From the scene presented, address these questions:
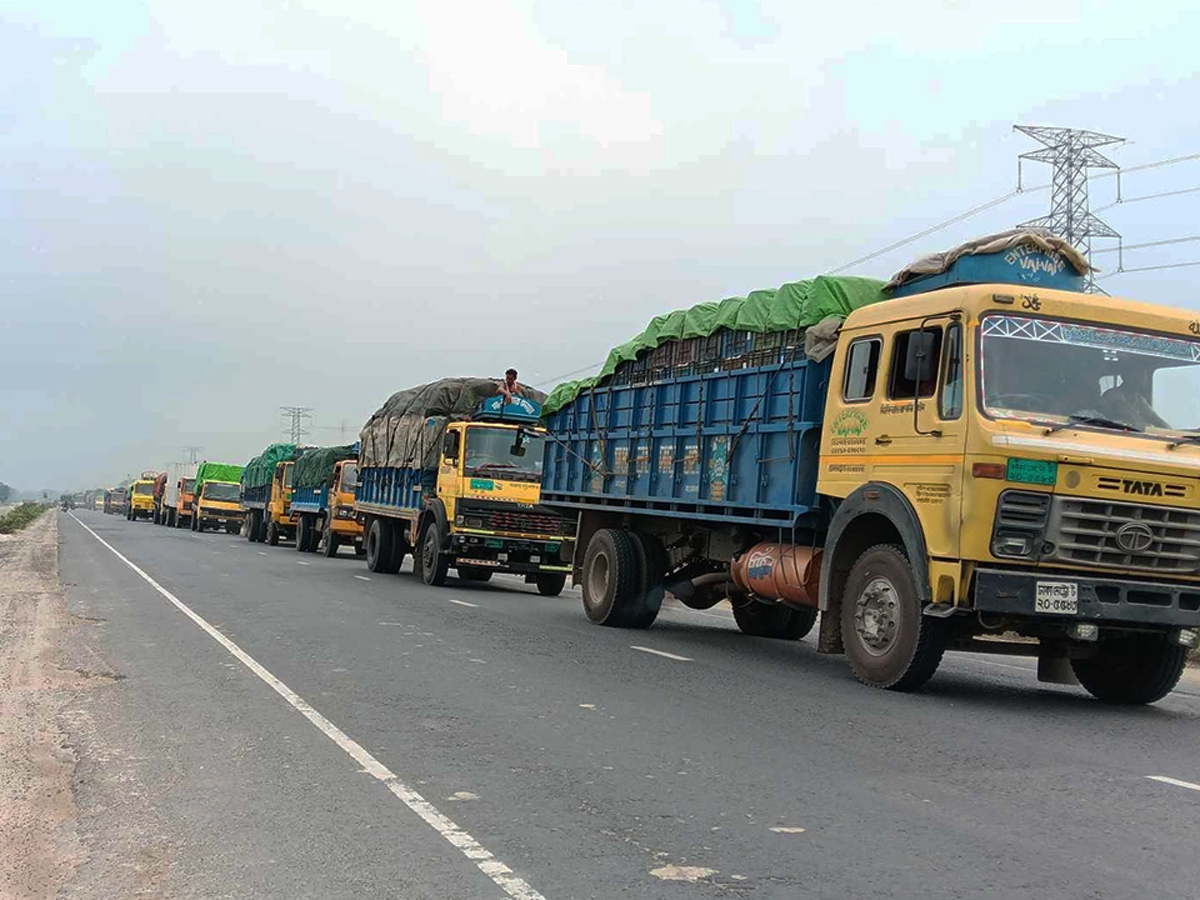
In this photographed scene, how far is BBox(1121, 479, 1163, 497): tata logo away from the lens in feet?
28.4

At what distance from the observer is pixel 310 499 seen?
3672 centimetres

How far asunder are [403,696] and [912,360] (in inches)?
185

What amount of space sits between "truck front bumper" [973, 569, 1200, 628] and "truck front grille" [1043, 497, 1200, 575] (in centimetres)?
15

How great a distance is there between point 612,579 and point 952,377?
6470 mm

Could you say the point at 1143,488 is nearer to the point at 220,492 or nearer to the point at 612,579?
the point at 612,579

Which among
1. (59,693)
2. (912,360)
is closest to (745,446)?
(912,360)

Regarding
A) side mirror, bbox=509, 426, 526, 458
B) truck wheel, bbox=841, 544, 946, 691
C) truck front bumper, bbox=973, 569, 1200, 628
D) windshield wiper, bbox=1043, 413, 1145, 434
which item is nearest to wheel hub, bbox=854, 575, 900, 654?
truck wheel, bbox=841, 544, 946, 691

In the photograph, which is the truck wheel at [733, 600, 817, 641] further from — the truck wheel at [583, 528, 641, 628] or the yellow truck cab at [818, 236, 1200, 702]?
the yellow truck cab at [818, 236, 1200, 702]

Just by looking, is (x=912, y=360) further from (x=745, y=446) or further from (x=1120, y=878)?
(x=1120, y=878)

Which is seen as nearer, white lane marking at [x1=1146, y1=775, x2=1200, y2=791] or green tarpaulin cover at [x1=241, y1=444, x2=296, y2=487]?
white lane marking at [x1=1146, y1=775, x2=1200, y2=791]

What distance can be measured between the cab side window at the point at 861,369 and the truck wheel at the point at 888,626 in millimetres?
1353

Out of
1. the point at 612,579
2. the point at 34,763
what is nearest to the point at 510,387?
the point at 612,579

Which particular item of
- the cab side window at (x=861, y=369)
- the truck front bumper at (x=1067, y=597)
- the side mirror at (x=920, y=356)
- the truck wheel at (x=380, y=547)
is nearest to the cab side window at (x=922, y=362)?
the side mirror at (x=920, y=356)

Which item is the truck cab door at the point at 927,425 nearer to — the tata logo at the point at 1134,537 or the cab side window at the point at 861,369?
the cab side window at the point at 861,369
